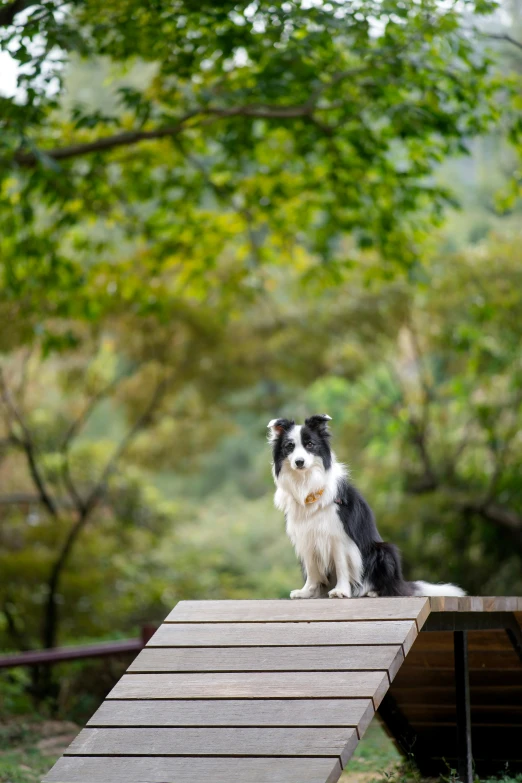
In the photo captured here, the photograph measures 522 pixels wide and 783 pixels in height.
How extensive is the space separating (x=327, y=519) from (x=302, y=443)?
1.13 ft

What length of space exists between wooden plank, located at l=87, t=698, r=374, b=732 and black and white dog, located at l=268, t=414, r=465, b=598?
876 mm

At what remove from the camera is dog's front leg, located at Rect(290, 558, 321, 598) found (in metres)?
4.21

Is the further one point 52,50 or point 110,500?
point 110,500

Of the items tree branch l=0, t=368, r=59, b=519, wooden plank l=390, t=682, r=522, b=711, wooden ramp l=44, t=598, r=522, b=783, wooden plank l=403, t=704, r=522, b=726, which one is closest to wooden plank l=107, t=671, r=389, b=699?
wooden ramp l=44, t=598, r=522, b=783

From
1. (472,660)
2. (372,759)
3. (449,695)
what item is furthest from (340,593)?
(372,759)

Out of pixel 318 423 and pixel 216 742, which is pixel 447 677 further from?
pixel 216 742

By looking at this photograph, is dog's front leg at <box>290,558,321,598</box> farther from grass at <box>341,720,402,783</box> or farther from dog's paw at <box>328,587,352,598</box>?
grass at <box>341,720,402,783</box>

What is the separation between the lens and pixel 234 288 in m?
9.88

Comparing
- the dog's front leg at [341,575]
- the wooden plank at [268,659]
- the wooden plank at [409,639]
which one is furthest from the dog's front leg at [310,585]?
the wooden plank at [409,639]

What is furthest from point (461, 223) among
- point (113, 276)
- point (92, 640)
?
point (92, 640)

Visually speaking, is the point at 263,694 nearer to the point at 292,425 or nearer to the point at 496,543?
the point at 292,425

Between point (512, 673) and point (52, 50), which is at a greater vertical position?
point (52, 50)

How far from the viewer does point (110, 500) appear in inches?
414

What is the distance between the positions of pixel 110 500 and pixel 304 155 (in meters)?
4.52
